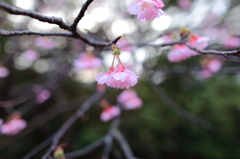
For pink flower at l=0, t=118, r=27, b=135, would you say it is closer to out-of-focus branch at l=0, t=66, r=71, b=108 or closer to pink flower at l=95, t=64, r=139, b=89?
out-of-focus branch at l=0, t=66, r=71, b=108

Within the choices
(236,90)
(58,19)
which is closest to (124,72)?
→ (58,19)

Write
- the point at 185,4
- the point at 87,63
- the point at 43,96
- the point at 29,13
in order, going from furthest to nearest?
1. the point at 185,4
2. the point at 43,96
3. the point at 87,63
4. the point at 29,13

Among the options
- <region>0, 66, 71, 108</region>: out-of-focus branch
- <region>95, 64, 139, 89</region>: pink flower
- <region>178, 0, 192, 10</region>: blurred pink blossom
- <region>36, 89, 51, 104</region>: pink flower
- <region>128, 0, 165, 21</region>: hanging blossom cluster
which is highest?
<region>178, 0, 192, 10</region>: blurred pink blossom

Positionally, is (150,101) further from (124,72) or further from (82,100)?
(124,72)

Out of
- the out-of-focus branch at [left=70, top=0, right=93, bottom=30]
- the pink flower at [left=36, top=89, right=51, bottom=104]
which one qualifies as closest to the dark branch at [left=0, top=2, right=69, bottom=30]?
the out-of-focus branch at [left=70, top=0, right=93, bottom=30]

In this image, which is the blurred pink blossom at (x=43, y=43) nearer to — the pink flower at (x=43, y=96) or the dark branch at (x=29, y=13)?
the pink flower at (x=43, y=96)

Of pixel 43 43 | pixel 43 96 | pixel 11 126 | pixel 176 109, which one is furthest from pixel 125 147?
pixel 43 43

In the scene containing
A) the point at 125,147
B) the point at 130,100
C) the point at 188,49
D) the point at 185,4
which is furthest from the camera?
the point at 185,4

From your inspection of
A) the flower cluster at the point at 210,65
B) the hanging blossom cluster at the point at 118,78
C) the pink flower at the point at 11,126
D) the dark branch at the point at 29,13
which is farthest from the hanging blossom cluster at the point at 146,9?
the pink flower at the point at 11,126

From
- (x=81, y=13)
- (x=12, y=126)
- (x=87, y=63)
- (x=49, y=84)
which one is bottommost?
(x=81, y=13)

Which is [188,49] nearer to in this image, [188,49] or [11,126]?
[188,49]

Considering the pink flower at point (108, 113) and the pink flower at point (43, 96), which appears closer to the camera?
the pink flower at point (108, 113)
